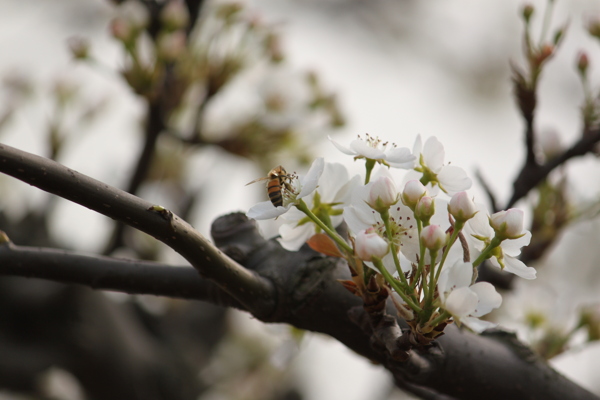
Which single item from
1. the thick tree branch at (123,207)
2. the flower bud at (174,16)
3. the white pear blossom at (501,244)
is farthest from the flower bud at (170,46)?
the white pear blossom at (501,244)

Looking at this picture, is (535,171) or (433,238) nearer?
(433,238)

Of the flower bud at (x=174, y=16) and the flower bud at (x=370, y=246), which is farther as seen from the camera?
the flower bud at (x=174, y=16)

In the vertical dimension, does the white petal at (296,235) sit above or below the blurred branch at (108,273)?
above

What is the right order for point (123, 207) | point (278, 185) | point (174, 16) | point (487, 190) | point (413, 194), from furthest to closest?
point (174, 16) → point (487, 190) → point (278, 185) → point (413, 194) → point (123, 207)

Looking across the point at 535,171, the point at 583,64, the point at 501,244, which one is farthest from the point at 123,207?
the point at 583,64

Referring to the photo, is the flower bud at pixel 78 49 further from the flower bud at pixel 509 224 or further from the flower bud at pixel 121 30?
the flower bud at pixel 509 224

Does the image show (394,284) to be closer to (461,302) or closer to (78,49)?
(461,302)

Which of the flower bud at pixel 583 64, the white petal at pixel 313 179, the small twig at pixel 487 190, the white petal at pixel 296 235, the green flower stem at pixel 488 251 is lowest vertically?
the green flower stem at pixel 488 251

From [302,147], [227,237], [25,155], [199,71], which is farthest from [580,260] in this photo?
[25,155]
